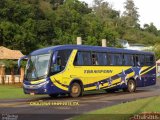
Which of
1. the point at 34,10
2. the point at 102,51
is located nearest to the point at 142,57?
the point at 102,51

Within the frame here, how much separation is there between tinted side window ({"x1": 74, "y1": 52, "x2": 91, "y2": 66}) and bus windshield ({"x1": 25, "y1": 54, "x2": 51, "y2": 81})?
2138 millimetres

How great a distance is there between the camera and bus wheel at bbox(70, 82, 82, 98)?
24.1m

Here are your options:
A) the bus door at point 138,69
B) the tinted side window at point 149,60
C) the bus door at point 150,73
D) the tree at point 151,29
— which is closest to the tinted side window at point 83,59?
the bus door at point 138,69

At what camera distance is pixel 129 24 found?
147 meters

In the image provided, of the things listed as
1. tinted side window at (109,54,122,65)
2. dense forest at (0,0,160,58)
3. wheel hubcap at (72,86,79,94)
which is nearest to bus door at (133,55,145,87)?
tinted side window at (109,54,122,65)

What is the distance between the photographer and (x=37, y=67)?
76.4 feet

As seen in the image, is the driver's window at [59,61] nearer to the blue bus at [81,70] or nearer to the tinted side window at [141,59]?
the blue bus at [81,70]

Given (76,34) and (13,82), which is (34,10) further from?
(13,82)

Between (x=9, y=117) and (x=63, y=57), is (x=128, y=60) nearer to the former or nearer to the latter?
(x=63, y=57)

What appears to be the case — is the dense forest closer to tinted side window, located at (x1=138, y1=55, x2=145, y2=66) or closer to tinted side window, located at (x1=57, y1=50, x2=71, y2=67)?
tinted side window, located at (x1=138, y1=55, x2=145, y2=66)

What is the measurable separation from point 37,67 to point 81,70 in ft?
9.70

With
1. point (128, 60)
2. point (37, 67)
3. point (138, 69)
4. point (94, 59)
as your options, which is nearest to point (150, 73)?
point (138, 69)

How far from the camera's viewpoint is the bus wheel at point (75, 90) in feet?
79.1

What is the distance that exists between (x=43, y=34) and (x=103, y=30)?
13433 mm
